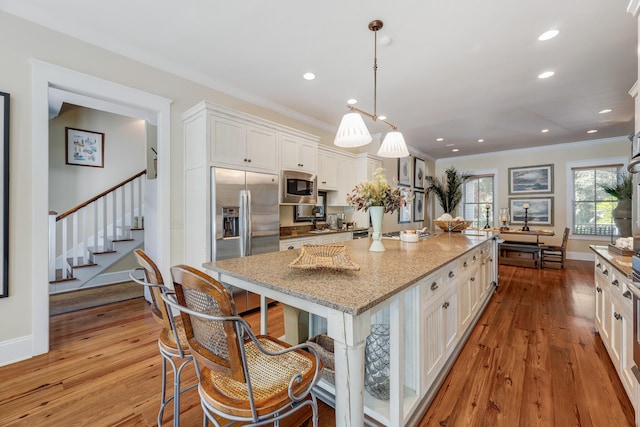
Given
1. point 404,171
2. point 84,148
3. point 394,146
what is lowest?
point 394,146

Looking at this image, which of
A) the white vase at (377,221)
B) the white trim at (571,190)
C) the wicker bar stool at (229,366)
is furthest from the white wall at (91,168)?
the white trim at (571,190)

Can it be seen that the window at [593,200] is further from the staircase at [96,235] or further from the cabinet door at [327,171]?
the staircase at [96,235]

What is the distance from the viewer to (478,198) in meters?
7.70

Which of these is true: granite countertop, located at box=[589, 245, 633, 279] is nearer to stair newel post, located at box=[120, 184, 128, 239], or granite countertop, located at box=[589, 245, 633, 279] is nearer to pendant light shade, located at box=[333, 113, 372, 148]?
pendant light shade, located at box=[333, 113, 372, 148]

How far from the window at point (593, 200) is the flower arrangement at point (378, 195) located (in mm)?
6902

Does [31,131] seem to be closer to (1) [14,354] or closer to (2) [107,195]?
(1) [14,354]

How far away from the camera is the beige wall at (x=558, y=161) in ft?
19.6

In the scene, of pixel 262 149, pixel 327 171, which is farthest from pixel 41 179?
pixel 327 171

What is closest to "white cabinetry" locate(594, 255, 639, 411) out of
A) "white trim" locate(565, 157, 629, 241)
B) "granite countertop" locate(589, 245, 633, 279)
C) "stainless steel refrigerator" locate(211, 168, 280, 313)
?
"granite countertop" locate(589, 245, 633, 279)

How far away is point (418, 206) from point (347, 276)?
6418mm

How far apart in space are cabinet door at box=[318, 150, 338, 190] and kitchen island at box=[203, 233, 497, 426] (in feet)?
8.28

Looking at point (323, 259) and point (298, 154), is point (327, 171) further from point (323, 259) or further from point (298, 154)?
point (323, 259)

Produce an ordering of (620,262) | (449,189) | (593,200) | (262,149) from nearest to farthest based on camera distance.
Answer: (620,262)
(262,149)
(593,200)
(449,189)

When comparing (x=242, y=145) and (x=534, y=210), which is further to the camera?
(x=534, y=210)
